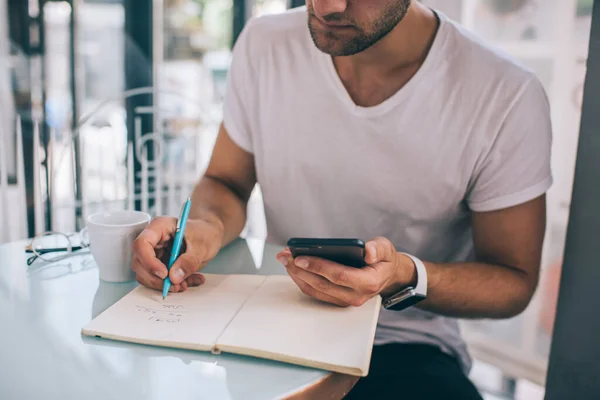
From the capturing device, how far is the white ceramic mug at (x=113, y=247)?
2.84 ft

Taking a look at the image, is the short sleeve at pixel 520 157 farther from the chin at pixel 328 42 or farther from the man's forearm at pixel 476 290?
the chin at pixel 328 42

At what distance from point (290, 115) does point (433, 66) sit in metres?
0.33

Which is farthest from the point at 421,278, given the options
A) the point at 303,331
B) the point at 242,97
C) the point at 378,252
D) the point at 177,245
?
the point at 242,97

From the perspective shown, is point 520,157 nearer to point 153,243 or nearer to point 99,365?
point 153,243

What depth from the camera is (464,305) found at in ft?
3.41

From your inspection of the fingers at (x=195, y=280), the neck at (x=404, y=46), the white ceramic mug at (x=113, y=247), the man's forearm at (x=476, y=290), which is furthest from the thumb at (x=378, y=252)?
the neck at (x=404, y=46)

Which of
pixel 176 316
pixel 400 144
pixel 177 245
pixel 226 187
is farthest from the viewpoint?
pixel 226 187

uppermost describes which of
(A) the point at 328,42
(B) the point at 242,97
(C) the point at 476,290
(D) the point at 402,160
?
(A) the point at 328,42

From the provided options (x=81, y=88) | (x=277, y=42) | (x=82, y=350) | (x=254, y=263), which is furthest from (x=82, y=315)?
(x=81, y=88)

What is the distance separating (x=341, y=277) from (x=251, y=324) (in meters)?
0.14

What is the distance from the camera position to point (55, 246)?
3.45ft

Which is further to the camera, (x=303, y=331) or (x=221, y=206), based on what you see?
(x=221, y=206)

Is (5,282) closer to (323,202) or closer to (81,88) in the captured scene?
(323,202)

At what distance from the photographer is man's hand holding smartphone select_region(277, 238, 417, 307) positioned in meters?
0.76
